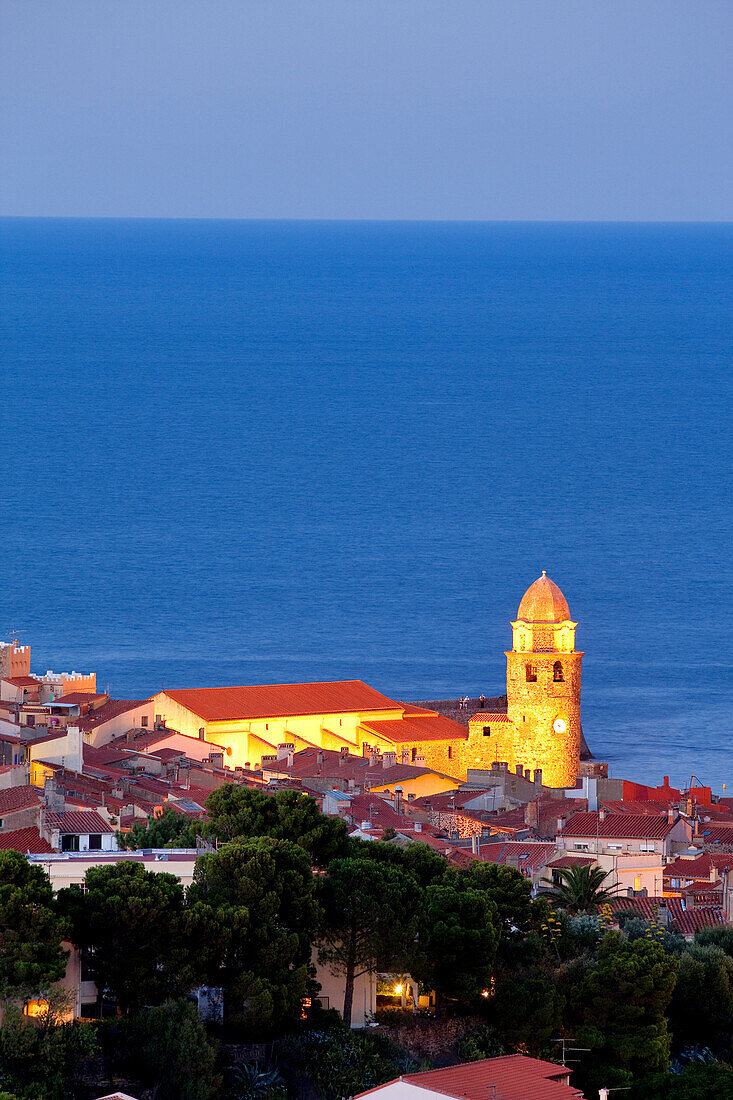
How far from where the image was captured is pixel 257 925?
2862 cm

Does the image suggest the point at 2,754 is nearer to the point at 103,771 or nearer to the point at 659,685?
the point at 103,771

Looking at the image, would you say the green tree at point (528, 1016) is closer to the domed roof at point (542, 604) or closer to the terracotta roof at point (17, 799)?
the terracotta roof at point (17, 799)

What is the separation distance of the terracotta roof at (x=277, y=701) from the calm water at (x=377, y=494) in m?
9.16

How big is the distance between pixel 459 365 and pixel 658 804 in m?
121

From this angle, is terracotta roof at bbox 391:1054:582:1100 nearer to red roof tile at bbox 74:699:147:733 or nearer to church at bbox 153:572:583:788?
red roof tile at bbox 74:699:147:733

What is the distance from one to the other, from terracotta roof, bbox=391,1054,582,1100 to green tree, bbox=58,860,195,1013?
9.43 feet

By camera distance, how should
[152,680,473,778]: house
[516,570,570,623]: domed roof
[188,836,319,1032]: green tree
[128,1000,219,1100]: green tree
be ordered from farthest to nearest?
[516,570,570,623]: domed roof → [152,680,473,778]: house → [188,836,319,1032]: green tree → [128,1000,219,1100]: green tree

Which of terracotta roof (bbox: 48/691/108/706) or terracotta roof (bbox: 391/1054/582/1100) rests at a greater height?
terracotta roof (bbox: 48/691/108/706)

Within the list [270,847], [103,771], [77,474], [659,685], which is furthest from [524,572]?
[270,847]

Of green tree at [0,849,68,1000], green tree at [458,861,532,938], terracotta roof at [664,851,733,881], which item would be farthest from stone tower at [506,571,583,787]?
green tree at [0,849,68,1000]

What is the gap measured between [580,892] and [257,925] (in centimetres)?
743

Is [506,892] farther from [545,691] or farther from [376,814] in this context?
[545,691]

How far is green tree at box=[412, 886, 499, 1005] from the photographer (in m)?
29.9

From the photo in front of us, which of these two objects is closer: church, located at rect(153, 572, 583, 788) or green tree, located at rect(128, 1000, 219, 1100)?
green tree, located at rect(128, 1000, 219, 1100)
